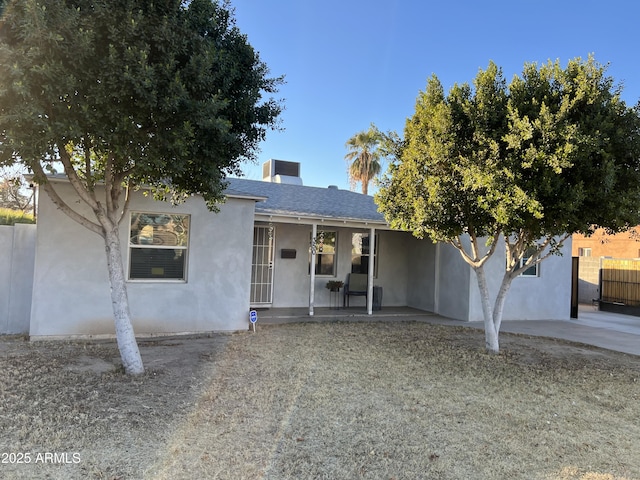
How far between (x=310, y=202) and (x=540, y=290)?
7.11 m

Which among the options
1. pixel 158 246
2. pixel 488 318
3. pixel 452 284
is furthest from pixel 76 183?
pixel 452 284

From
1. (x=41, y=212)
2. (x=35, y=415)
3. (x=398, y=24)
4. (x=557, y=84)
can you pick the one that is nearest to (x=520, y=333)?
(x=557, y=84)

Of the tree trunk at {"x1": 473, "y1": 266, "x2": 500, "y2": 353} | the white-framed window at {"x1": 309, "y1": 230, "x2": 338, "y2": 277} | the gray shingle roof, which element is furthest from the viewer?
the white-framed window at {"x1": 309, "y1": 230, "x2": 338, "y2": 277}

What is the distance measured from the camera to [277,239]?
11.7 meters

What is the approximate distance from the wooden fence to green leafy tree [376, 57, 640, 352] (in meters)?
10.0

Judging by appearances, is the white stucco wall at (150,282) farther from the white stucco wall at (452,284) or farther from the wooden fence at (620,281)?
the wooden fence at (620,281)

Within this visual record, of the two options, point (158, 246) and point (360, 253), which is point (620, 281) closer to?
point (360, 253)

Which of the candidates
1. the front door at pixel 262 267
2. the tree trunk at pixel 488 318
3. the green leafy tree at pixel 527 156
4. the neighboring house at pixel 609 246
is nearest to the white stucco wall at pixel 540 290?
the tree trunk at pixel 488 318

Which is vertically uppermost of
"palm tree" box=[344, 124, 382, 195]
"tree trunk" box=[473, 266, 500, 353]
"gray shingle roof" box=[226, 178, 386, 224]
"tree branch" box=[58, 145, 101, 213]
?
"palm tree" box=[344, 124, 382, 195]

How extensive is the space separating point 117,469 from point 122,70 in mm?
3733

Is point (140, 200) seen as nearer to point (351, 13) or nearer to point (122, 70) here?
point (122, 70)

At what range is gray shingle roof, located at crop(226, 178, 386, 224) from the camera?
10.3 meters

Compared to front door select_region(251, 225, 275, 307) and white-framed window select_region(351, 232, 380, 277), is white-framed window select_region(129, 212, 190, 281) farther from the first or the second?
white-framed window select_region(351, 232, 380, 277)

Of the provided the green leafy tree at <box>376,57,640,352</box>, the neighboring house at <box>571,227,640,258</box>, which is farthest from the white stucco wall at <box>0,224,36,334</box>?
the neighboring house at <box>571,227,640,258</box>
